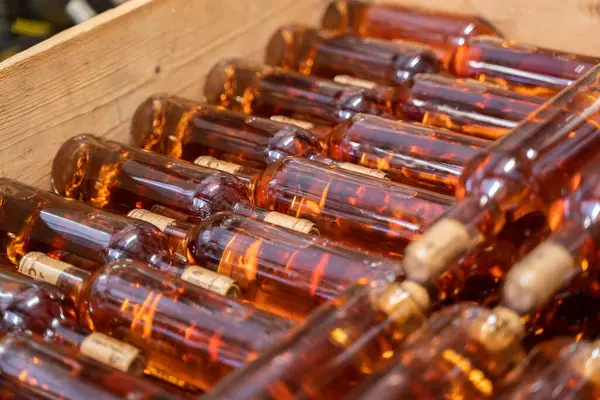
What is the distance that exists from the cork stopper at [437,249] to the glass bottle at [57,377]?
0.24 metres

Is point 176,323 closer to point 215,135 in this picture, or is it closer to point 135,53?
point 215,135

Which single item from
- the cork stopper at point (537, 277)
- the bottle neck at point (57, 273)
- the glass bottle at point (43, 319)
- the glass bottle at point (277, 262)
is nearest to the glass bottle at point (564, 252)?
the cork stopper at point (537, 277)

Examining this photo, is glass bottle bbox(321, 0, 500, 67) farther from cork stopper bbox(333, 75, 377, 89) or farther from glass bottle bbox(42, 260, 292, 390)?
glass bottle bbox(42, 260, 292, 390)

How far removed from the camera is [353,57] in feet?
4.41

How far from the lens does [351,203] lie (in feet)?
2.98

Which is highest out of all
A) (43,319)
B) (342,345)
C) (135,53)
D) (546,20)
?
(546,20)

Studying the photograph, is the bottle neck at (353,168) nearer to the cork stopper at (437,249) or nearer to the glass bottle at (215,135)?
the glass bottle at (215,135)

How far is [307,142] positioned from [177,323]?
447 mm

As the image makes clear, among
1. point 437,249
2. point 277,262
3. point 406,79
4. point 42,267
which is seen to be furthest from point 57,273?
point 406,79

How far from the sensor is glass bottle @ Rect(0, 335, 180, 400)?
2.12 feet

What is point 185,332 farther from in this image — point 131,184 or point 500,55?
point 500,55

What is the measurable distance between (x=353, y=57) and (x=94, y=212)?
23.8 inches

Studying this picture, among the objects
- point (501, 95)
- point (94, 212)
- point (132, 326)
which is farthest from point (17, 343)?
point (501, 95)

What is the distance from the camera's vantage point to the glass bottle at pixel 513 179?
64 centimetres
